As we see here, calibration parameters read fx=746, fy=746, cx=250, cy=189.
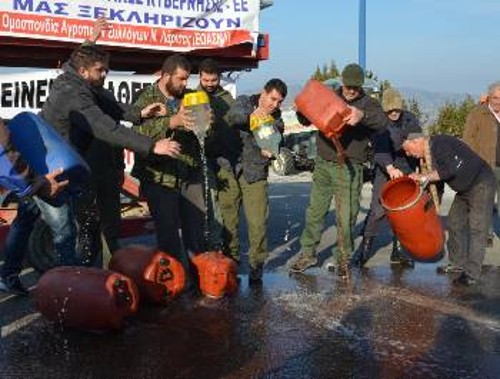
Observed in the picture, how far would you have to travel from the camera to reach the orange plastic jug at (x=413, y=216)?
6.30 metres

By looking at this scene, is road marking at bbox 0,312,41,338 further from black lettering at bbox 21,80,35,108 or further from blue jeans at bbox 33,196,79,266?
black lettering at bbox 21,80,35,108

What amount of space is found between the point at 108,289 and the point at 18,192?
2.58 ft

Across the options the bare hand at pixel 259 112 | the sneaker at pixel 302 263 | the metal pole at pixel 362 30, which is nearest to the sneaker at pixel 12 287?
the bare hand at pixel 259 112

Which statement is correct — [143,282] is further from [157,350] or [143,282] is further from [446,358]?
[446,358]

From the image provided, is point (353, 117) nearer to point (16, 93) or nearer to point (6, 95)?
point (16, 93)

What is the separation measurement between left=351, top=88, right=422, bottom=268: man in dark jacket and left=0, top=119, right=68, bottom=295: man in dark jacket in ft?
10.2

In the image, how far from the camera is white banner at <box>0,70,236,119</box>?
9.47 metres

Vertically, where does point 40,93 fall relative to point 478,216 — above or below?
above

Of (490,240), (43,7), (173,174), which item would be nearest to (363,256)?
(490,240)

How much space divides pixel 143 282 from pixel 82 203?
45.0 inches

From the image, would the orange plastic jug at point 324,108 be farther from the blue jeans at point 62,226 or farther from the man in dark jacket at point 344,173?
the blue jeans at point 62,226

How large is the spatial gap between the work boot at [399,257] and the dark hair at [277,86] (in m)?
2.05

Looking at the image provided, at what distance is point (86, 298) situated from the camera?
177 inches

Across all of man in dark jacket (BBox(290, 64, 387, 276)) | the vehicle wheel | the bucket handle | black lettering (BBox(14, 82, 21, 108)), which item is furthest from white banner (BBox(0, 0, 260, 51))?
the vehicle wheel
